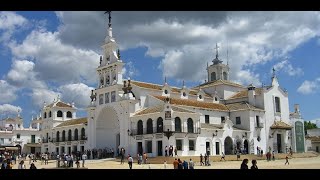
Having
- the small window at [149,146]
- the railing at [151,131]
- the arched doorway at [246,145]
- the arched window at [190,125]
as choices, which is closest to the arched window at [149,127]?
the railing at [151,131]

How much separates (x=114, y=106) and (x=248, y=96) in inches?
663

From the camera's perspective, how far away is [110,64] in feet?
147

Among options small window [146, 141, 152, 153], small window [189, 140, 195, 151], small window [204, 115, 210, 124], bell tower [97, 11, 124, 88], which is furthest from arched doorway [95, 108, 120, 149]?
small window [189, 140, 195, 151]

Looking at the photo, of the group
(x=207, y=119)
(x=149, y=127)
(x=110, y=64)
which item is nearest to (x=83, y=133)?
(x=110, y=64)

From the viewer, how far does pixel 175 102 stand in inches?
1665

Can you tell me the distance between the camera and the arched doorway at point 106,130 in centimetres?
4628

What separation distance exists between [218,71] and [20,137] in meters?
36.1

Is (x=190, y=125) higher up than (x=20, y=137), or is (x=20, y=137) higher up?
(x=190, y=125)

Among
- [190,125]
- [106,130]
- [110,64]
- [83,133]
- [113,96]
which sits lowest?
[83,133]

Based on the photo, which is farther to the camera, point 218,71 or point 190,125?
point 218,71

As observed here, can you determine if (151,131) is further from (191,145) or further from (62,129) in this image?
(62,129)

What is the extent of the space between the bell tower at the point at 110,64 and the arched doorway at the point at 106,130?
11.3 feet

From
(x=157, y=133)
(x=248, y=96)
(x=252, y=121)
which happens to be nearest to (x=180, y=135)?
(x=157, y=133)

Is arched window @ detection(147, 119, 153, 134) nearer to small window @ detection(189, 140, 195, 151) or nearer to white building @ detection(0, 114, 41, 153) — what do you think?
small window @ detection(189, 140, 195, 151)
